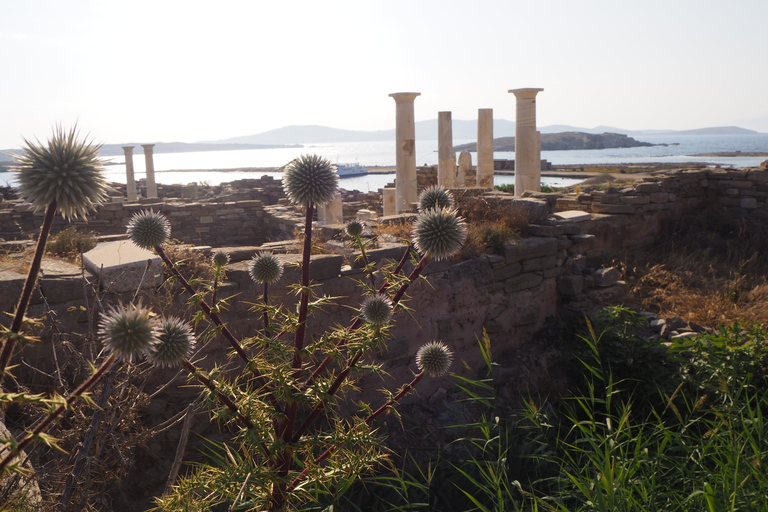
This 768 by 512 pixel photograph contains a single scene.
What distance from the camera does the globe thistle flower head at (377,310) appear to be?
2426 millimetres

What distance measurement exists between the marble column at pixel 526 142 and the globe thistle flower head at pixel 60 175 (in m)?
12.9

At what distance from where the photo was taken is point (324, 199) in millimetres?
2408

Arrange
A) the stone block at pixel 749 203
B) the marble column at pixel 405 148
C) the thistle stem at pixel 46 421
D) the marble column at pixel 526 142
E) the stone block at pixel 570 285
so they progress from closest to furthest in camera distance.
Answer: the thistle stem at pixel 46 421 → the stone block at pixel 570 285 → the stone block at pixel 749 203 → the marble column at pixel 526 142 → the marble column at pixel 405 148

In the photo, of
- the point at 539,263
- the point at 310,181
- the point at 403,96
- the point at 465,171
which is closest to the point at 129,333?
the point at 310,181

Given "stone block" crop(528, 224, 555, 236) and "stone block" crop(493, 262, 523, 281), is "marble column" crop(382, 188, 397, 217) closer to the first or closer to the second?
"stone block" crop(528, 224, 555, 236)

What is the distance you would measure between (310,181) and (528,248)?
15.5 feet

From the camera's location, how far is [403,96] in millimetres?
14172

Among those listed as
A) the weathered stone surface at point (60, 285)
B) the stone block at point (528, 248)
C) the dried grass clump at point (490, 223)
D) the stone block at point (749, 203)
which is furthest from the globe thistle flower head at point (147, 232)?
the stone block at point (749, 203)

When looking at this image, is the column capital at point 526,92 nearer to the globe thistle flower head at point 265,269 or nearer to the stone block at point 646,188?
the stone block at point 646,188

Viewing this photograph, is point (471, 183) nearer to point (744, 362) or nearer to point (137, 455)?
point (744, 362)

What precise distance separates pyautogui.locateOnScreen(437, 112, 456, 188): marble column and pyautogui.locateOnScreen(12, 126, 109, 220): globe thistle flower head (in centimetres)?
1438

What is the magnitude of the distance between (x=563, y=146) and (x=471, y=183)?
119m

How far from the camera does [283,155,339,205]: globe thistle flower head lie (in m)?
2.38

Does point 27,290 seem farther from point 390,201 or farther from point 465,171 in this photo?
point 465,171
